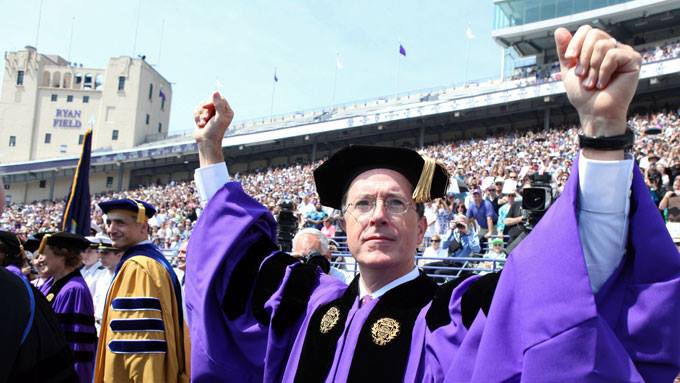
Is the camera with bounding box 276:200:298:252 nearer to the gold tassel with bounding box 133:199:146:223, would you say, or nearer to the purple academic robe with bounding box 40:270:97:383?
the gold tassel with bounding box 133:199:146:223


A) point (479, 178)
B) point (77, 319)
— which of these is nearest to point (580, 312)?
point (77, 319)

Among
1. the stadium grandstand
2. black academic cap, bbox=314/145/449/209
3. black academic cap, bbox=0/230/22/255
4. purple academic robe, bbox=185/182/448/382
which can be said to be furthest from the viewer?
the stadium grandstand

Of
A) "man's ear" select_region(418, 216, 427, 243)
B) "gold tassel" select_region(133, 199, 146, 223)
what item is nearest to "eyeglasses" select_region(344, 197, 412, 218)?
"man's ear" select_region(418, 216, 427, 243)

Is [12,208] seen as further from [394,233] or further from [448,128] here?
[394,233]

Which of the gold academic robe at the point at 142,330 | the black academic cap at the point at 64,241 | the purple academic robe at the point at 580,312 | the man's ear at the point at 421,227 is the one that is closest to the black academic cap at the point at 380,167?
the man's ear at the point at 421,227

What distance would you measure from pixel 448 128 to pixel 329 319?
36.6 meters

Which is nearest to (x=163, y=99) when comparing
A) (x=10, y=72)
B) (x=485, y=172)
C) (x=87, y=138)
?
(x=10, y=72)

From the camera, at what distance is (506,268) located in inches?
65.7

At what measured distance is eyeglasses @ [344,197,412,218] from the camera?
2441mm

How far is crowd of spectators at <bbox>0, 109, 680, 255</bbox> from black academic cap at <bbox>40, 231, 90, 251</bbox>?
2.16m

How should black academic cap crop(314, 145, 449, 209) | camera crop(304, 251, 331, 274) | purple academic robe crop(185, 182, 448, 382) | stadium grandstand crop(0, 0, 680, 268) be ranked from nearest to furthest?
1. purple academic robe crop(185, 182, 448, 382)
2. black academic cap crop(314, 145, 449, 209)
3. camera crop(304, 251, 331, 274)
4. stadium grandstand crop(0, 0, 680, 268)

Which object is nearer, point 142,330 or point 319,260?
point 142,330

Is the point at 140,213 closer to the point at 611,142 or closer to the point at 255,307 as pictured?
the point at 255,307

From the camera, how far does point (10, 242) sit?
19.4ft
